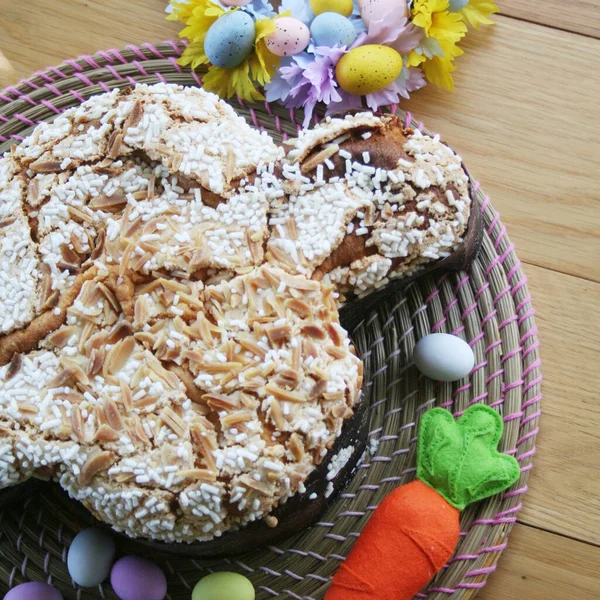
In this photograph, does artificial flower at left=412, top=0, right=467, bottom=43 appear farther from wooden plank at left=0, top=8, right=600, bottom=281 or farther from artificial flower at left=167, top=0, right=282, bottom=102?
artificial flower at left=167, top=0, right=282, bottom=102

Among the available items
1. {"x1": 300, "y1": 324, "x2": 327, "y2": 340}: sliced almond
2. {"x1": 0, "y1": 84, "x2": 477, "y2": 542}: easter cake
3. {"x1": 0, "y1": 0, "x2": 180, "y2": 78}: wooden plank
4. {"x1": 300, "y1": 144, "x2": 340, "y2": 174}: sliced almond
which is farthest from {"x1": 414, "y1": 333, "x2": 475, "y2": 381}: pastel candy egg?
{"x1": 0, "y1": 0, "x2": 180, "y2": 78}: wooden plank

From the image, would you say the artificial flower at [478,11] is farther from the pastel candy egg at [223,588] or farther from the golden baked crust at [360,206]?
the pastel candy egg at [223,588]

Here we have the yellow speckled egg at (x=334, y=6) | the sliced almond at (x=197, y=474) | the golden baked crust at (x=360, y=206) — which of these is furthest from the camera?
the yellow speckled egg at (x=334, y=6)

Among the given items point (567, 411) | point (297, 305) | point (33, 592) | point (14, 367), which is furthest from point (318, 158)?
point (33, 592)

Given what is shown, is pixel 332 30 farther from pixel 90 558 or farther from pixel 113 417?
pixel 90 558

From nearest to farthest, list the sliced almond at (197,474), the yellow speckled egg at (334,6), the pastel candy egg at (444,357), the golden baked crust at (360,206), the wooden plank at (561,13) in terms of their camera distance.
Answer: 1. the sliced almond at (197,474)
2. the golden baked crust at (360,206)
3. the pastel candy egg at (444,357)
4. the yellow speckled egg at (334,6)
5. the wooden plank at (561,13)

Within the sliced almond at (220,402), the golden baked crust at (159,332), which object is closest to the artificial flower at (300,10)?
the golden baked crust at (159,332)

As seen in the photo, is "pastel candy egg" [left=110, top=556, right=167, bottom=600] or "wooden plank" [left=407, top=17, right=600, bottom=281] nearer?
"pastel candy egg" [left=110, top=556, right=167, bottom=600]
